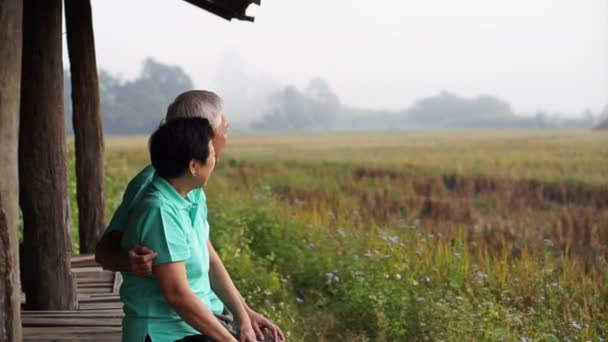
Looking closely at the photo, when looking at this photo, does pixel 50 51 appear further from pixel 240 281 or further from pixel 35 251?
pixel 240 281

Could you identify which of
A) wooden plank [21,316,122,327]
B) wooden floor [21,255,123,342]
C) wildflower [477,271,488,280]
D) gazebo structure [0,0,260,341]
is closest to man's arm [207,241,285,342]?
wooden floor [21,255,123,342]

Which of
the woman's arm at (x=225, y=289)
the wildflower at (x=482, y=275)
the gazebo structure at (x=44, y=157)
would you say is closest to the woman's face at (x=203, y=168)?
the woman's arm at (x=225, y=289)

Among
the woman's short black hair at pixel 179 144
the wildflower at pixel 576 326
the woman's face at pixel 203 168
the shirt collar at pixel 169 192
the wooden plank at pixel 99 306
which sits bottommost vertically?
the wildflower at pixel 576 326

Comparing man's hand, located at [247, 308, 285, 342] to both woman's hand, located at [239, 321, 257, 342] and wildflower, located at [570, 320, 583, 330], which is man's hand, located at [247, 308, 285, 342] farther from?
wildflower, located at [570, 320, 583, 330]

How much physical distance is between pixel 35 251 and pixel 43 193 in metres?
0.28

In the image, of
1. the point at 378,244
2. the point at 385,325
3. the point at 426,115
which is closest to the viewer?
the point at 385,325

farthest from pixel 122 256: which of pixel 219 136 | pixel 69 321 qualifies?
pixel 69 321

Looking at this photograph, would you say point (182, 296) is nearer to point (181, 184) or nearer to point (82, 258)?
point (181, 184)

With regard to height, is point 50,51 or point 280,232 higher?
point 50,51

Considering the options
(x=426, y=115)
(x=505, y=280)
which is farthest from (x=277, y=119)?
(x=505, y=280)

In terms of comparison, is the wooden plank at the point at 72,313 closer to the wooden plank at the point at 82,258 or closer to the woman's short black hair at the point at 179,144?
the wooden plank at the point at 82,258

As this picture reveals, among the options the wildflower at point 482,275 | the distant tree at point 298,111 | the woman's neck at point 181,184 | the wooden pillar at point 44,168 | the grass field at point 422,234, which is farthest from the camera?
the distant tree at point 298,111

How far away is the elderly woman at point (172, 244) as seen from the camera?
8.25ft

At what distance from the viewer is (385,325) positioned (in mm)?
6055
